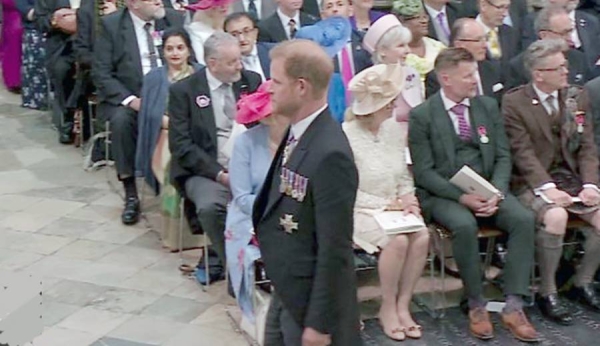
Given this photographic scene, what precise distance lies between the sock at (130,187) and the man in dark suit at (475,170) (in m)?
2.02

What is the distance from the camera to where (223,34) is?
5.81m

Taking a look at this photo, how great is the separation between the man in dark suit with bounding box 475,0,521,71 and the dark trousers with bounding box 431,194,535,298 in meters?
1.57

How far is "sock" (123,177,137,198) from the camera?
675 centimetres

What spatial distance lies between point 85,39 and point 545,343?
12.8 feet

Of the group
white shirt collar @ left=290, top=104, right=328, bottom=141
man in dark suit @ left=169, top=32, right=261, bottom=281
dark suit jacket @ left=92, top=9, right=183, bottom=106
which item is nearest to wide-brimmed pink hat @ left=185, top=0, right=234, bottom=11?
dark suit jacket @ left=92, top=9, right=183, bottom=106

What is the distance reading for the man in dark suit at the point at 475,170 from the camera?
5.37 meters

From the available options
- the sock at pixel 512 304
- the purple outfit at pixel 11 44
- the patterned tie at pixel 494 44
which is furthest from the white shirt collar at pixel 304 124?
the purple outfit at pixel 11 44

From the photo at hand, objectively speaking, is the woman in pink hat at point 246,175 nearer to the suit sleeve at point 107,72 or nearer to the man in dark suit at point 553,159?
the man in dark suit at point 553,159

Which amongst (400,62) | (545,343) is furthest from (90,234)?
(545,343)

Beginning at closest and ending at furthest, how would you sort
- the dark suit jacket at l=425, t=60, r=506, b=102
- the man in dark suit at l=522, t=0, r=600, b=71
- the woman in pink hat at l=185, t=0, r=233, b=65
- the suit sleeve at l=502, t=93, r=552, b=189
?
the suit sleeve at l=502, t=93, r=552, b=189 → the dark suit jacket at l=425, t=60, r=506, b=102 → the woman in pink hat at l=185, t=0, r=233, b=65 → the man in dark suit at l=522, t=0, r=600, b=71

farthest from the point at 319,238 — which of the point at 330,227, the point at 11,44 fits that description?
the point at 11,44

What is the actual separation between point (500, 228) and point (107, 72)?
2.76 m

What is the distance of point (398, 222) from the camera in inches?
207

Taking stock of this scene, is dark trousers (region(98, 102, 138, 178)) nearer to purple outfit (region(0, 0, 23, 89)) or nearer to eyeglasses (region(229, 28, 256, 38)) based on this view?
eyeglasses (region(229, 28, 256, 38))
